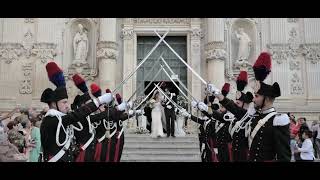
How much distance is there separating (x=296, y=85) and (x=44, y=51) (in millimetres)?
12053

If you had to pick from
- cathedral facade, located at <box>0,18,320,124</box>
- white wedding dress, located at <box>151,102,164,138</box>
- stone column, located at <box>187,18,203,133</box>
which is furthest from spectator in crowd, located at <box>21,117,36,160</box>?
stone column, located at <box>187,18,203,133</box>

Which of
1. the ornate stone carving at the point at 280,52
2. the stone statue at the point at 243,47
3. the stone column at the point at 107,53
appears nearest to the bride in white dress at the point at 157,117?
the stone column at the point at 107,53

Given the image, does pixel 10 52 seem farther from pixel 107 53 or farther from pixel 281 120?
pixel 281 120

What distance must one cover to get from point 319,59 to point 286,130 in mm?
16817

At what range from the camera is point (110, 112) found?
361 inches

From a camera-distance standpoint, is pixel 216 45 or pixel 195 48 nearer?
pixel 216 45

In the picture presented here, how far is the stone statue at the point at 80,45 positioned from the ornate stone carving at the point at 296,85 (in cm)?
997

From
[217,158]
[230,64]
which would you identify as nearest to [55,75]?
[217,158]

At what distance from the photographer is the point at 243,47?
68.4 feet

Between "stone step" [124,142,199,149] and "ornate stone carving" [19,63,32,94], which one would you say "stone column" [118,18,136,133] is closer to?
"ornate stone carving" [19,63,32,94]

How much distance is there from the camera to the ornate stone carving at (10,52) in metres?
20.6

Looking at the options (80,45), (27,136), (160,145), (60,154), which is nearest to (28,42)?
(80,45)

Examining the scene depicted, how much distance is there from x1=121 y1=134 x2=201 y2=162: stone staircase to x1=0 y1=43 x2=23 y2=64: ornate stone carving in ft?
24.6
